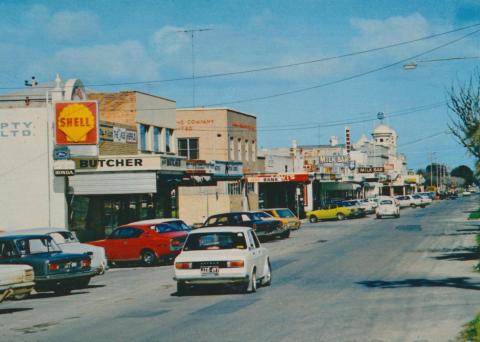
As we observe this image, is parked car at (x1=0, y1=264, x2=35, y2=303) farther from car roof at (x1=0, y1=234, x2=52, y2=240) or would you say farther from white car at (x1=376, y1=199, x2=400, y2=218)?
white car at (x1=376, y1=199, x2=400, y2=218)

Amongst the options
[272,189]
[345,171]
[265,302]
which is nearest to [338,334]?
[265,302]

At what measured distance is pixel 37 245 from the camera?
1969 centimetres

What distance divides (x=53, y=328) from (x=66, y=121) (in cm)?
2121

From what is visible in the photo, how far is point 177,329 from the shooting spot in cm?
1282

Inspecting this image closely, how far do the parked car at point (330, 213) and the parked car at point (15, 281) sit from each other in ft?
163

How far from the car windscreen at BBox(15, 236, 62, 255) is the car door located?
16.5 ft

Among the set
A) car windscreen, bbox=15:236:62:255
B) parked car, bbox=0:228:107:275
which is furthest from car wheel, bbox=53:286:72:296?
car windscreen, bbox=15:236:62:255

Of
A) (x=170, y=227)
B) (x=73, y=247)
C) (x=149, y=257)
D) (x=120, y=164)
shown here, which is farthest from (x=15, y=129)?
(x=73, y=247)

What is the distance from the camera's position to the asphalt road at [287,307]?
12.2 m

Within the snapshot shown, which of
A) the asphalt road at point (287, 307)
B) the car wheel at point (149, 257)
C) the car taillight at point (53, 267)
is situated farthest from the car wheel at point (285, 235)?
the car taillight at point (53, 267)

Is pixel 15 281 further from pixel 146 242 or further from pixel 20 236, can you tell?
pixel 146 242

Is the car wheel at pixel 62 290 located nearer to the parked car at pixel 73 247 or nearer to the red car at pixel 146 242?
the parked car at pixel 73 247

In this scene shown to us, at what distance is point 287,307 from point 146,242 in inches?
562

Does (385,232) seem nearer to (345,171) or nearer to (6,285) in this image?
(6,285)
